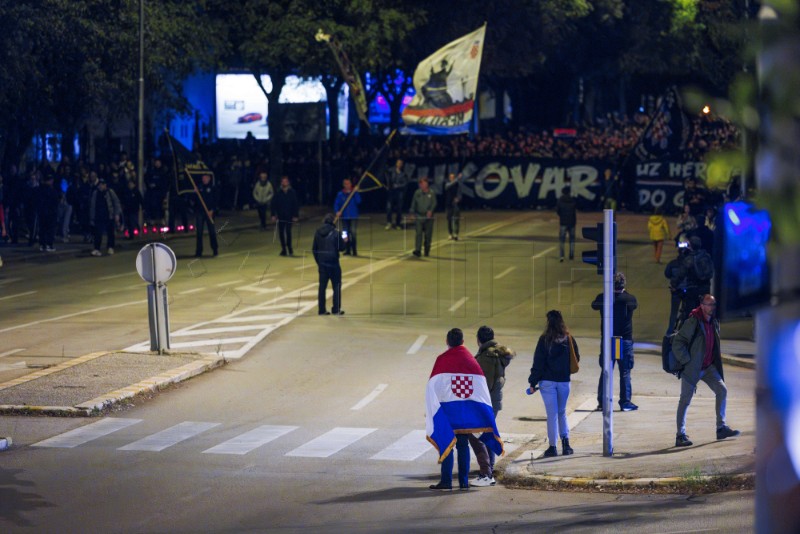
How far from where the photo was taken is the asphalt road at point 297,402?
1134 centimetres

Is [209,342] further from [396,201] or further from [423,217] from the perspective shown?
[396,201]

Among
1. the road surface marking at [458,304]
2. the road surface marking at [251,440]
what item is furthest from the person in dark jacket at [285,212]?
the road surface marking at [251,440]

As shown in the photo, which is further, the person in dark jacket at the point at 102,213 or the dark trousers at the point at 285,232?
the dark trousers at the point at 285,232

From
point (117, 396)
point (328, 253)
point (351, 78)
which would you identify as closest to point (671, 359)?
point (117, 396)

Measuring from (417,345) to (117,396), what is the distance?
6.10 metres

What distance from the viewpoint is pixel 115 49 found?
Answer: 38469 mm

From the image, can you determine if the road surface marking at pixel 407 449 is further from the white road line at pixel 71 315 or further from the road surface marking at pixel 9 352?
the white road line at pixel 71 315

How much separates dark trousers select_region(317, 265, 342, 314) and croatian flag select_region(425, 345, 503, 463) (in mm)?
10791

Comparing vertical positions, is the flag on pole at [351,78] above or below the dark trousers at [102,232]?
above

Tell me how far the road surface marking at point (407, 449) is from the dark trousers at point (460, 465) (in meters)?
1.20

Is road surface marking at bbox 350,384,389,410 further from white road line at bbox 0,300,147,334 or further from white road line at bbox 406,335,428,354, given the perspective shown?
white road line at bbox 0,300,147,334

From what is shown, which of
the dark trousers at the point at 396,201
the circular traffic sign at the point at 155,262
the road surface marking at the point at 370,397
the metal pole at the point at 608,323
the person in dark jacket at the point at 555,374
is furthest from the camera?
the dark trousers at the point at 396,201

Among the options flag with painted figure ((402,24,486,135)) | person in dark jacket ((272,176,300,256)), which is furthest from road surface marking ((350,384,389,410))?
flag with painted figure ((402,24,486,135))

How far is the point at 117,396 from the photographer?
54.0ft
